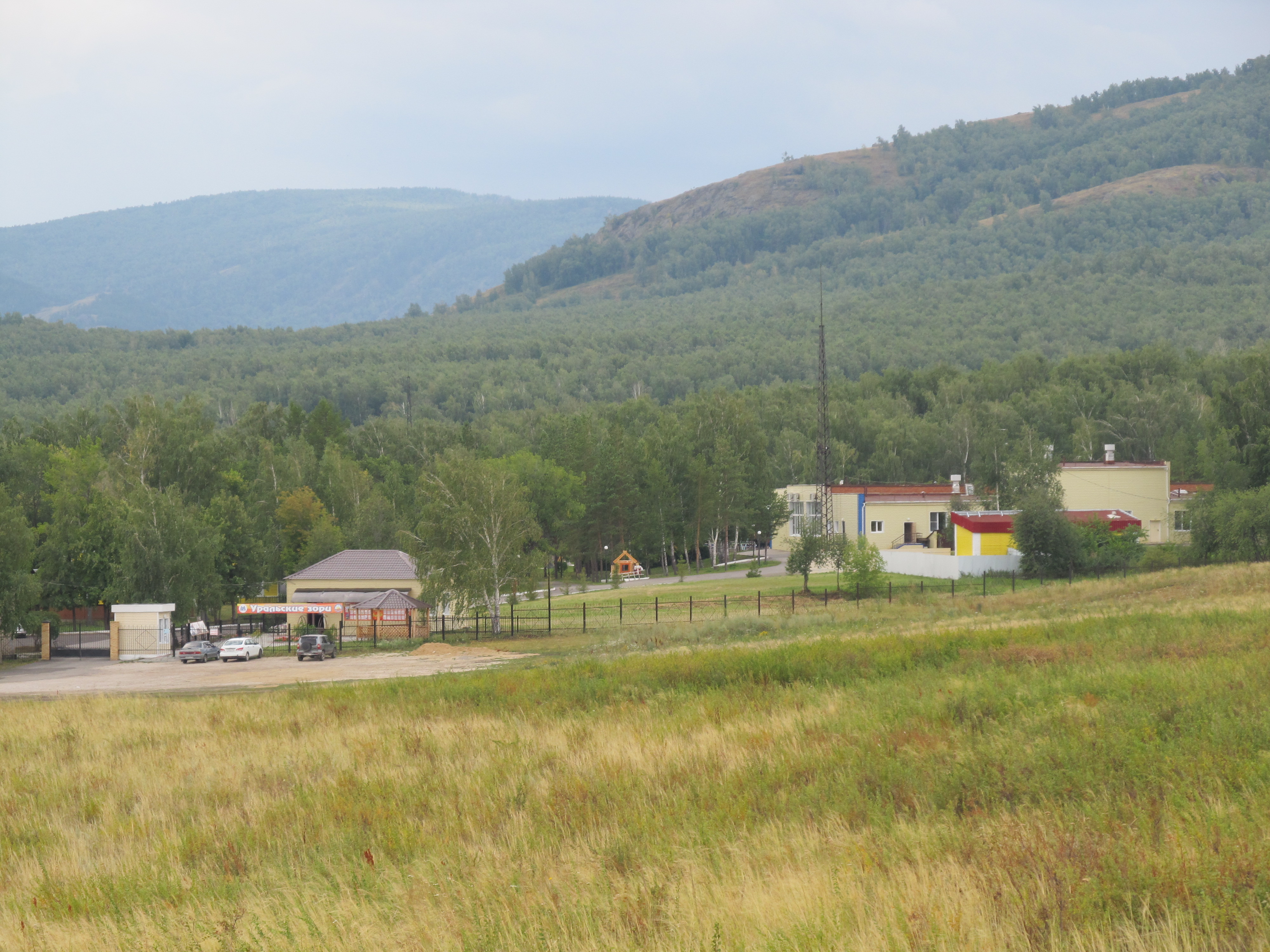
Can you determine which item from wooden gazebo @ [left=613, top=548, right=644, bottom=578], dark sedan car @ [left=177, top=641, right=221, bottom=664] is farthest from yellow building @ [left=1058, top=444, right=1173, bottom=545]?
dark sedan car @ [left=177, top=641, right=221, bottom=664]

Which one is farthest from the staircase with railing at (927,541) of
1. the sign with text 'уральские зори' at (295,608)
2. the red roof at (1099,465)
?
the sign with text 'уральские зори' at (295,608)

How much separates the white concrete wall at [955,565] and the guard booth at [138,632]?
123 feet

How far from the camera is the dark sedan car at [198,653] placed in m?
45.4

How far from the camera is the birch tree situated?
160ft

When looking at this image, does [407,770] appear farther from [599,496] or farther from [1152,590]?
[599,496]

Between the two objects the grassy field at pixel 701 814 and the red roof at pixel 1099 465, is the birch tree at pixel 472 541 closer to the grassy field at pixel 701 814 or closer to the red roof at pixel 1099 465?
the grassy field at pixel 701 814

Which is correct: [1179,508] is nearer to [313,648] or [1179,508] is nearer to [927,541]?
[927,541]

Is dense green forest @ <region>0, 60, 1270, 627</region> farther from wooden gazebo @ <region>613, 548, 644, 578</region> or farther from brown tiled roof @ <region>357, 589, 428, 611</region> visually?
brown tiled roof @ <region>357, 589, 428, 611</region>

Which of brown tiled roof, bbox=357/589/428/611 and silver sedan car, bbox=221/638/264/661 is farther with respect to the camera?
brown tiled roof, bbox=357/589/428/611

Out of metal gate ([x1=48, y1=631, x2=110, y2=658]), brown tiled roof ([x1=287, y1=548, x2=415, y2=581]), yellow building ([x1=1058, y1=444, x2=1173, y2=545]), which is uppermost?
yellow building ([x1=1058, y1=444, x2=1173, y2=545])

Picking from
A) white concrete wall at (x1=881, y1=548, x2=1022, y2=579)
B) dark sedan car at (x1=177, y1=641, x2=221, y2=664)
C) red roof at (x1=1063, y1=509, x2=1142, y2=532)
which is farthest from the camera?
red roof at (x1=1063, y1=509, x2=1142, y2=532)

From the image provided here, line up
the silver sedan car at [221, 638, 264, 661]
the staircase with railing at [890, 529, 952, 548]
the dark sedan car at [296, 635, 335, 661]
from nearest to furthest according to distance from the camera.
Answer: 1. the dark sedan car at [296, 635, 335, 661]
2. the silver sedan car at [221, 638, 264, 661]
3. the staircase with railing at [890, 529, 952, 548]

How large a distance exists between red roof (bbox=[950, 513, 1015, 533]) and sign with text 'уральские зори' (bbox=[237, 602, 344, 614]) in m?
35.2

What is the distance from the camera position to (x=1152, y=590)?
4247 cm
